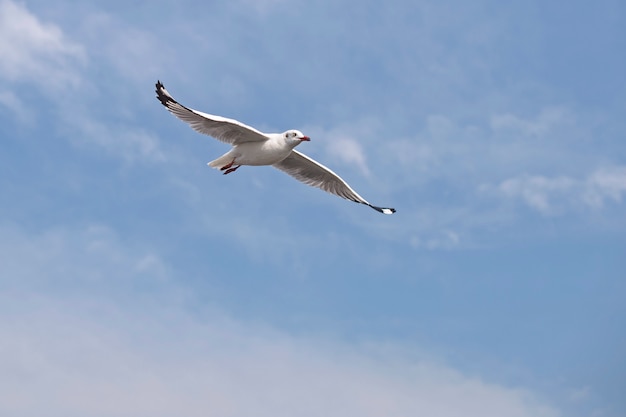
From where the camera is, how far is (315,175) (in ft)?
98.4

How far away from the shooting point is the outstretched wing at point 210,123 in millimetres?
25672

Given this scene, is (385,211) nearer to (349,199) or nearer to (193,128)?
(349,199)

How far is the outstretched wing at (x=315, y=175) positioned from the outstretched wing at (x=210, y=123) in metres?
2.78

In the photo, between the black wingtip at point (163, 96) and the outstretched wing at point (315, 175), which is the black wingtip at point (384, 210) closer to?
the outstretched wing at point (315, 175)

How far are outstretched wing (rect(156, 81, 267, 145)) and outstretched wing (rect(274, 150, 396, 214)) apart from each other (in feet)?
9.13

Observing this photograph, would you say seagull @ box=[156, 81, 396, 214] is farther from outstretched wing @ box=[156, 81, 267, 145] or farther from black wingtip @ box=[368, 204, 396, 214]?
black wingtip @ box=[368, 204, 396, 214]

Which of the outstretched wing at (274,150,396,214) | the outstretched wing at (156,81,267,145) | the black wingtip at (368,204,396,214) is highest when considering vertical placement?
the black wingtip at (368,204,396,214)

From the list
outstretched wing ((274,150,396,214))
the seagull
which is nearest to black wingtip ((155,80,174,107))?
the seagull

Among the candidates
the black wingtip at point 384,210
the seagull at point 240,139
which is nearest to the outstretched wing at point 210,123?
the seagull at point 240,139

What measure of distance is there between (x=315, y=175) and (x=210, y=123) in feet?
17.3

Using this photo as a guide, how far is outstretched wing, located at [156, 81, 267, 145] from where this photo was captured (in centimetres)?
2567

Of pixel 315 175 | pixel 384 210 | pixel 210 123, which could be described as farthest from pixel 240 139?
pixel 384 210

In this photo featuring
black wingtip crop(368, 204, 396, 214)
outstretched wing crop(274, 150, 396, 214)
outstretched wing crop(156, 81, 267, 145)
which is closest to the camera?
outstretched wing crop(156, 81, 267, 145)

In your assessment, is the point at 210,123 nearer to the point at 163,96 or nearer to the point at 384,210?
the point at 163,96
